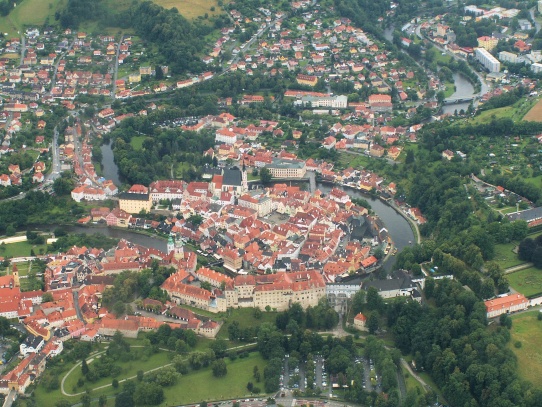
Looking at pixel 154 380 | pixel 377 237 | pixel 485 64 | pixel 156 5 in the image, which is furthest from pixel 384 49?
pixel 154 380

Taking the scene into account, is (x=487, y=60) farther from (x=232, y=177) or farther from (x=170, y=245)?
(x=170, y=245)

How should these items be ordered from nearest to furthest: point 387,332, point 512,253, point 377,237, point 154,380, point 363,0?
point 154,380
point 387,332
point 512,253
point 377,237
point 363,0

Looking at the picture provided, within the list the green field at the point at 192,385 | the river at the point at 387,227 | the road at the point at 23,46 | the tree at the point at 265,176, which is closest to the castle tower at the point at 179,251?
the river at the point at 387,227

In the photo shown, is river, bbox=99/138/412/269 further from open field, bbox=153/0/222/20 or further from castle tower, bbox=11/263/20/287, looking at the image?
open field, bbox=153/0/222/20

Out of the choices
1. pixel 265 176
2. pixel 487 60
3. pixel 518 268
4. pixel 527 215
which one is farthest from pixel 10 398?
pixel 487 60

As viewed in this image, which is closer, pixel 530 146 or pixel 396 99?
pixel 530 146

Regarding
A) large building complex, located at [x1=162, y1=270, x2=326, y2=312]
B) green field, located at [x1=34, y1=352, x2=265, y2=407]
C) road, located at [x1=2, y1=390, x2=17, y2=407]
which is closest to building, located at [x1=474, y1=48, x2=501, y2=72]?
large building complex, located at [x1=162, y1=270, x2=326, y2=312]

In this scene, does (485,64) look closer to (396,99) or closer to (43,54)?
(396,99)
